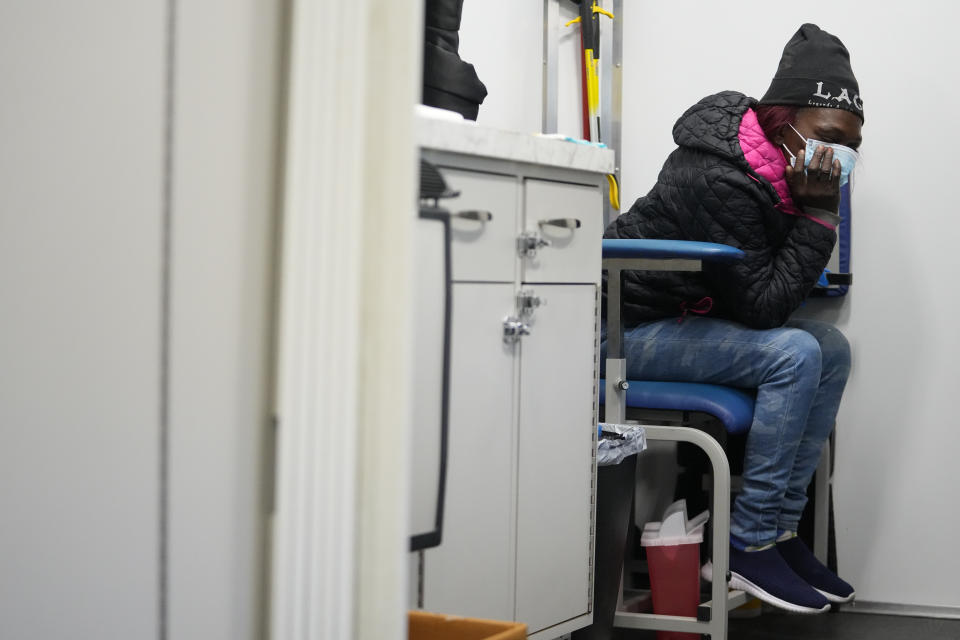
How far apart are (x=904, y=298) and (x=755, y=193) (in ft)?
2.02

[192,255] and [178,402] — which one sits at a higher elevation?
[192,255]

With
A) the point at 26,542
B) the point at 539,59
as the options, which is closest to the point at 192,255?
the point at 26,542

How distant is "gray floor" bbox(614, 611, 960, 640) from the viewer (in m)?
1.83

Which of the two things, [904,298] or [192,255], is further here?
[904,298]

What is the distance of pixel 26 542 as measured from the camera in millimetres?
667

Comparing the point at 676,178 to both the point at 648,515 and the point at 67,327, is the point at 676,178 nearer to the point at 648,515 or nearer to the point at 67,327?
the point at 648,515

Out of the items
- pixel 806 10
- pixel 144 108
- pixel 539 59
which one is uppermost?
pixel 806 10

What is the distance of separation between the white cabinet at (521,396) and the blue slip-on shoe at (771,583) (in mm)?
494

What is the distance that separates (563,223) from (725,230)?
2.11 feet

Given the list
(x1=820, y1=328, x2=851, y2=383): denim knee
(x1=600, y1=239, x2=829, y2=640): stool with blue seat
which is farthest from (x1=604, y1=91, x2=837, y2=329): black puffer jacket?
(x1=820, y1=328, x2=851, y2=383): denim knee

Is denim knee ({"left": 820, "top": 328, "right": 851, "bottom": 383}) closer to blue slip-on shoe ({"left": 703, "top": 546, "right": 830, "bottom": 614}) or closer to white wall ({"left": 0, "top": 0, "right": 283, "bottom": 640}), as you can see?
blue slip-on shoe ({"left": 703, "top": 546, "right": 830, "bottom": 614})

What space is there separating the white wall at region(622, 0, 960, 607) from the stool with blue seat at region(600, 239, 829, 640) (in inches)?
20.9

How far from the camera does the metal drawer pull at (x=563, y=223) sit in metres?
1.04

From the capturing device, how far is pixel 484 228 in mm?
881
